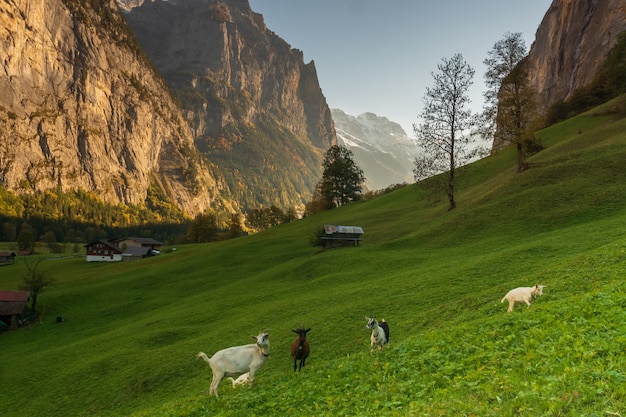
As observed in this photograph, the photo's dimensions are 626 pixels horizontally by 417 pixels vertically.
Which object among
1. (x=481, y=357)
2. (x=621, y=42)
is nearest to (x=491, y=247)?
(x=481, y=357)

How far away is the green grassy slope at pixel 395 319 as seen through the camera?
385 inches

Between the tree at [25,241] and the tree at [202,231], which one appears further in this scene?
the tree at [202,231]

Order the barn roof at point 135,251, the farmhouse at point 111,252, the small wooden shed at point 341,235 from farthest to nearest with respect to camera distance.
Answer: the barn roof at point 135,251 < the farmhouse at point 111,252 < the small wooden shed at point 341,235

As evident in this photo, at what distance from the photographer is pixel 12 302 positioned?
54.0m

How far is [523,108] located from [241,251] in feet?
169

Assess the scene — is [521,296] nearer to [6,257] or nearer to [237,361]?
[237,361]

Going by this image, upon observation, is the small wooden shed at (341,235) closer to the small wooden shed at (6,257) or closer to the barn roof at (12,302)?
the barn roof at (12,302)

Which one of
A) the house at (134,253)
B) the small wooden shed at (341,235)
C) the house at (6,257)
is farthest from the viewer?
the house at (6,257)

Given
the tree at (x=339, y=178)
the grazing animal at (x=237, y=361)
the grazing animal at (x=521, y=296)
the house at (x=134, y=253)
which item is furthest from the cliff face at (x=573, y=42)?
the house at (x=134, y=253)

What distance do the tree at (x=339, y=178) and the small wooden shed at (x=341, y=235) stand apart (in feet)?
185

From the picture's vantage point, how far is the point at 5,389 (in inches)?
1195

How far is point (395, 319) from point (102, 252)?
11752cm

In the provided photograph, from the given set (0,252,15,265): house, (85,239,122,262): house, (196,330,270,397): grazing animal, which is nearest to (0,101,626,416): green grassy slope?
(196,330,270,397): grazing animal

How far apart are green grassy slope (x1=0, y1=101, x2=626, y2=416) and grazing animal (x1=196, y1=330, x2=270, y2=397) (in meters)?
0.79
